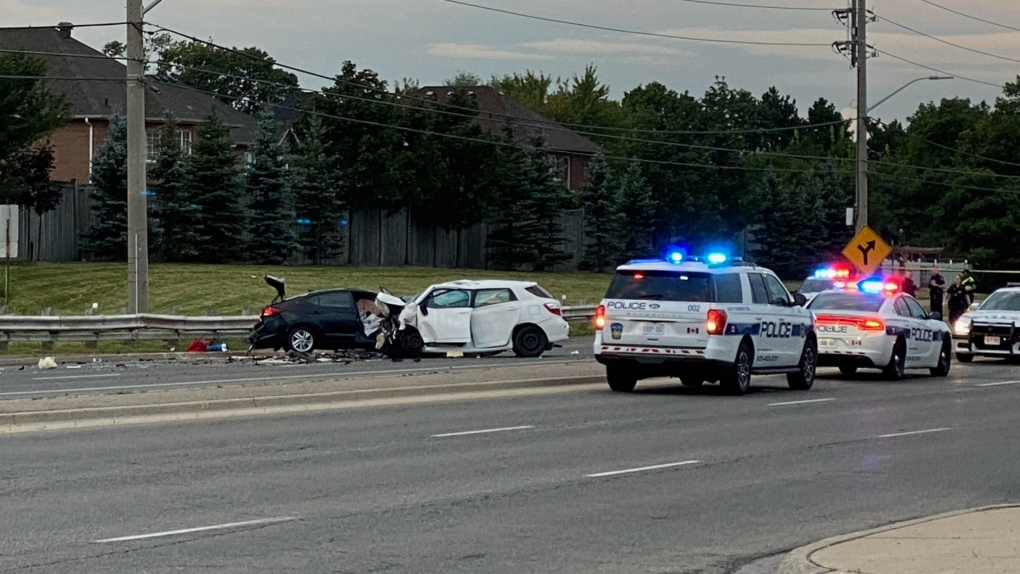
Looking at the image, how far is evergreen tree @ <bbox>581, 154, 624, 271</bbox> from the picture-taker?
70.6 m

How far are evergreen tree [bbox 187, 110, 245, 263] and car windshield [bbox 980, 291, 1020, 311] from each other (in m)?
30.1

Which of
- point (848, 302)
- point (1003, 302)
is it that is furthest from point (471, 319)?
point (1003, 302)

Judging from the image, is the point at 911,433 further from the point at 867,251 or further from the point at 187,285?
the point at 187,285

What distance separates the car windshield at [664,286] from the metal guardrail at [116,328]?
45.8 ft

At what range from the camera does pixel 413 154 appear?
60.4 m

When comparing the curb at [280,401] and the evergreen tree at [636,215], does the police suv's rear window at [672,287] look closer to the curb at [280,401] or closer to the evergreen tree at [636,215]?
the curb at [280,401]

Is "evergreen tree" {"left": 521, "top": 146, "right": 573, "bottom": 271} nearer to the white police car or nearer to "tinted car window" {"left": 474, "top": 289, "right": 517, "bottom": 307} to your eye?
"tinted car window" {"left": 474, "top": 289, "right": 517, "bottom": 307}

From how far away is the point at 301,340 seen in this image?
1229 inches

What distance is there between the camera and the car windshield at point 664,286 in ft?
72.9

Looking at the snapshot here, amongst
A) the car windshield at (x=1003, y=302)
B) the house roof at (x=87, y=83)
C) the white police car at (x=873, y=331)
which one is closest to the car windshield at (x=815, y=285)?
the car windshield at (x=1003, y=302)

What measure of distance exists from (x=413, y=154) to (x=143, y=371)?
34.2 meters

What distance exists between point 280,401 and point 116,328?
556 inches

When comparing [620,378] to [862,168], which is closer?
[620,378]

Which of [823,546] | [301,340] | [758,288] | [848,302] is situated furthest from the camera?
[301,340]
